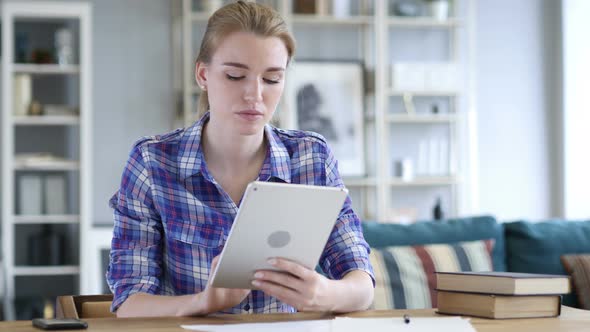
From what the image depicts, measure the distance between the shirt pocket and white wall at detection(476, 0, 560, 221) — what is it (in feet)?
14.7

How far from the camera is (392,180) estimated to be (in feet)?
19.0

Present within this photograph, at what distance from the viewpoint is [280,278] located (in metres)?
1.64

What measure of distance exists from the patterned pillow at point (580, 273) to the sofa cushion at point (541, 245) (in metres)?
0.05

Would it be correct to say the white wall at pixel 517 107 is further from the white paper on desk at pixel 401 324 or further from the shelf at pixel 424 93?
the white paper on desk at pixel 401 324

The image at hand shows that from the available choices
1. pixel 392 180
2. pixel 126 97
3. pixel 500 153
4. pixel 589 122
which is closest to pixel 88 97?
pixel 126 97

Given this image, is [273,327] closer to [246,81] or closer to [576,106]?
[246,81]

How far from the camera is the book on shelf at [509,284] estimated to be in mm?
1687

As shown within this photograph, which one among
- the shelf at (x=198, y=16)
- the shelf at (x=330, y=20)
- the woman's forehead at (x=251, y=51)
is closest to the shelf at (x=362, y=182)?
the shelf at (x=330, y=20)

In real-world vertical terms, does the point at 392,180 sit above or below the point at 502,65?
below

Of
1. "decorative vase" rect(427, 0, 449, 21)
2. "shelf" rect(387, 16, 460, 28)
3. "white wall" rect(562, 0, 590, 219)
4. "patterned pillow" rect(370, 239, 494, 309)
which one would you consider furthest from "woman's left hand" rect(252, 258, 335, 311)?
"white wall" rect(562, 0, 590, 219)

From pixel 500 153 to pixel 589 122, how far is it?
631 mm

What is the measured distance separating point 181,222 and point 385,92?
3974 mm

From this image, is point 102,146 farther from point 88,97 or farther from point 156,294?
point 156,294

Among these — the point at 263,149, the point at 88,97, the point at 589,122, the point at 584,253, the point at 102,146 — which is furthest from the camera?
the point at 589,122
